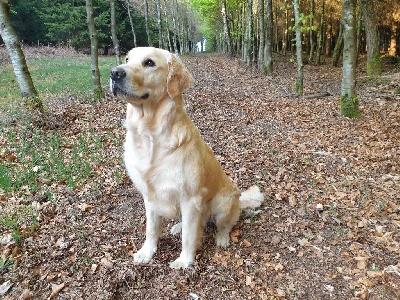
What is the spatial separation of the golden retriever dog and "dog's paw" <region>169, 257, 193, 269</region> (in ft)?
1.01

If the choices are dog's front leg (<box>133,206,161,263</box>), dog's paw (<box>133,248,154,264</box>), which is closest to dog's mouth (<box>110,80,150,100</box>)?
dog's front leg (<box>133,206,161,263</box>)

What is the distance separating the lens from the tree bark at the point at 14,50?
6941 millimetres

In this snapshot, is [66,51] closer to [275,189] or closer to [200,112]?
[200,112]

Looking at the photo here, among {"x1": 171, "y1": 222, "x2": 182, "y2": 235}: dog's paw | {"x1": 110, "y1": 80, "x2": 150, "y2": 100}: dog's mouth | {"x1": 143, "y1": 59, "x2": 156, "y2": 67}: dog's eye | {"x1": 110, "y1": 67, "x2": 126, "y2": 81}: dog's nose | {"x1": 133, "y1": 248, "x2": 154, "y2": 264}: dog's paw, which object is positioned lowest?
{"x1": 133, "y1": 248, "x2": 154, "y2": 264}: dog's paw

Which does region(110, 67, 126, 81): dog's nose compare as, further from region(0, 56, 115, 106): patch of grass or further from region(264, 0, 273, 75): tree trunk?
region(264, 0, 273, 75): tree trunk

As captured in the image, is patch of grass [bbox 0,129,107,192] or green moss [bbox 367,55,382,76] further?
green moss [bbox 367,55,382,76]

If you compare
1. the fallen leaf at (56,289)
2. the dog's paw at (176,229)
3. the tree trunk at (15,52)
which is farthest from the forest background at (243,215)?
the tree trunk at (15,52)

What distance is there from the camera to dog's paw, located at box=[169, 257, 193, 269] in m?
3.27

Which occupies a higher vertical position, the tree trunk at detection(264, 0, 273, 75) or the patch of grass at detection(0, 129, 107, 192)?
the tree trunk at detection(264, 0, 273, 75)

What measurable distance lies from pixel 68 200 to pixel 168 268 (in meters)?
1.97

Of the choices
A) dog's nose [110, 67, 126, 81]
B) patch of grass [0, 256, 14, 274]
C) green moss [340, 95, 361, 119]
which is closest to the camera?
dog's nose [110, 67, 126, 81]

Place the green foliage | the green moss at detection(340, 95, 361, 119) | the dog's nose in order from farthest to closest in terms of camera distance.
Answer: the green foliage → the green moss at detection(340, 95, 361, 119) → the dog's nose

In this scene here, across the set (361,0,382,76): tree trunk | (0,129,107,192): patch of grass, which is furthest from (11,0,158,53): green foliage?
(0,129,107,192): patch of grass

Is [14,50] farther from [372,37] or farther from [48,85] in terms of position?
[372,37]
